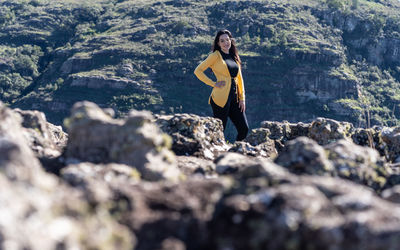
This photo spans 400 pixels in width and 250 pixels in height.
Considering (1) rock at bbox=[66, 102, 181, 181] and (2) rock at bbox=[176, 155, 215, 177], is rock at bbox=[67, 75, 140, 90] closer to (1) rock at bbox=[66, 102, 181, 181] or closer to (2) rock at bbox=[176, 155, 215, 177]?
(2) rock at bbox=[176, 155, 215, 177]

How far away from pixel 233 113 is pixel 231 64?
0.82 m

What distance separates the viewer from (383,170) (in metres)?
4.05

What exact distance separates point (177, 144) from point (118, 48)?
82209 mm

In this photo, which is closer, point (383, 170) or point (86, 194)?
point (86, 194)

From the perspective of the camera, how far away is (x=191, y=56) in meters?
92.9

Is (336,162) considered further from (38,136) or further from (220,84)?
(220,84)

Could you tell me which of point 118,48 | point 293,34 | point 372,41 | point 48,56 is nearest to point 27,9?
point 48,56

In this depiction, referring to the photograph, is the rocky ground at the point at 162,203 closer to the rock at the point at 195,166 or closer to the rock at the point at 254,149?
the rock at the point at 195,166

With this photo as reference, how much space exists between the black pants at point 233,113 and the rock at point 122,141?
196 inches

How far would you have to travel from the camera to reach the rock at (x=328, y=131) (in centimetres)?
655

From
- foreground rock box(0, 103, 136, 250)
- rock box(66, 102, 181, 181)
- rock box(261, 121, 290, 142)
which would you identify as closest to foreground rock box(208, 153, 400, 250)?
foreground rock box(0, 103, 136, 250)

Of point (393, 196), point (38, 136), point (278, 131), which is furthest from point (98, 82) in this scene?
point (393, 196)

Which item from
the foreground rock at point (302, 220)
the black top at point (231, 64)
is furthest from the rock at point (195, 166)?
the black top at point (231, 64)

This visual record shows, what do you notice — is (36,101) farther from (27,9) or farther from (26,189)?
(26,189)
